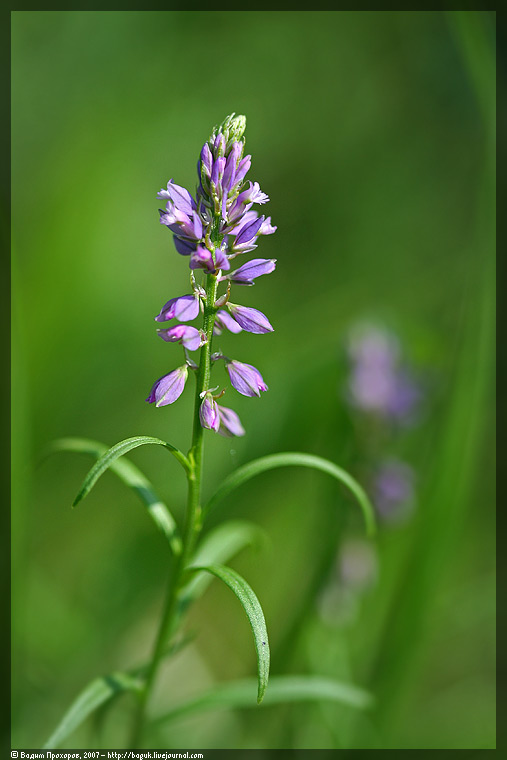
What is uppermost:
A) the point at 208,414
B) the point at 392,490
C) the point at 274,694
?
the point at 208,414

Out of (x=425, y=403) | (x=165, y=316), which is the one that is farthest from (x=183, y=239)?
(x=425, y=403)

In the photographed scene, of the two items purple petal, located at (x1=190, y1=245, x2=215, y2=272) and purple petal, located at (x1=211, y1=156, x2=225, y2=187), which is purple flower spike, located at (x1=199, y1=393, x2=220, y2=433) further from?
purple petal, located at (x1=211, y1=156, x2=225, y2=187)

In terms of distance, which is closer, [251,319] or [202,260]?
[202,260]

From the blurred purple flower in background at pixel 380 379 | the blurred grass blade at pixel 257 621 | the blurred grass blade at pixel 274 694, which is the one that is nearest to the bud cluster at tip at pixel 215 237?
the blurred grass blade at pixel 257 621

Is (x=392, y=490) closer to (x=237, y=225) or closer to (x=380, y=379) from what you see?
(x=380, y=379)

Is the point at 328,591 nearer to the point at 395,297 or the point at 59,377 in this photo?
the point at 59,377

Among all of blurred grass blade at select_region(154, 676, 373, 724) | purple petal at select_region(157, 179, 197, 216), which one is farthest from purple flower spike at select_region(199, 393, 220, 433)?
blurred grass blade at select_region(154, 676, 373, 724)

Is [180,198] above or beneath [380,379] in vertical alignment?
above

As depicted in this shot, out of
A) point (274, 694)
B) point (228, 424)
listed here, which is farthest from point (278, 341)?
point (228, 424)
